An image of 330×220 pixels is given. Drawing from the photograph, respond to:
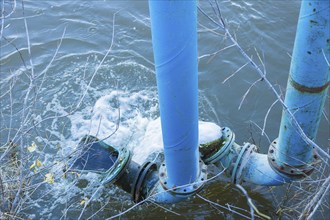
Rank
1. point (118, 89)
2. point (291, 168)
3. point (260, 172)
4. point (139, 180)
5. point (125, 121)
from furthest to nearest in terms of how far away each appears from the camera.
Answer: point (118, 89)
point (125, 121)
point (139, 180)
point (260, 172)
point (291, 168)

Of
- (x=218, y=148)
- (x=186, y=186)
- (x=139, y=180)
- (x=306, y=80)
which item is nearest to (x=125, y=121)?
(x=139, y=180)

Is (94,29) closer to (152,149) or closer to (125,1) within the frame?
(125,1)

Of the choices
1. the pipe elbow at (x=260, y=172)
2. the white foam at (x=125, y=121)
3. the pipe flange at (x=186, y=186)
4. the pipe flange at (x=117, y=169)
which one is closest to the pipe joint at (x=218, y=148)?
the pipe flange at (x=186, y=186)

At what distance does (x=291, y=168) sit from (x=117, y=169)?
52.2 inches

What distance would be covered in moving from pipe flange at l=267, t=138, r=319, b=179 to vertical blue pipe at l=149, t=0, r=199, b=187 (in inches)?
23.0

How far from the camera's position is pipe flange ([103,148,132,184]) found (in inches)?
121

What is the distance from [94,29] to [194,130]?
396 cm

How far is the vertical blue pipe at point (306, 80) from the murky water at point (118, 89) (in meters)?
1.24

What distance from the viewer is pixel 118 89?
5.18 metres

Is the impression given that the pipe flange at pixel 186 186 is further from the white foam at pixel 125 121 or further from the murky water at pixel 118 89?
the white foam at pixel 125 121

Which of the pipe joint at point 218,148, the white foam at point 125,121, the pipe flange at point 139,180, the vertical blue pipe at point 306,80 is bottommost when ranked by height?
the white foam at point 125,121

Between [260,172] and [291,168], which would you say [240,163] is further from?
[291,168]

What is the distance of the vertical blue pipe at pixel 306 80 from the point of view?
207cm

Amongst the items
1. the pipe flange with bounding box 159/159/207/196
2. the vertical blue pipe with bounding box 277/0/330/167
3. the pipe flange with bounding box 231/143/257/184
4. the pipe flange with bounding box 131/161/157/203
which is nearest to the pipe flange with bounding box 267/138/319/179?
the vertical blue pipe with bounding box 277/0/330/167
